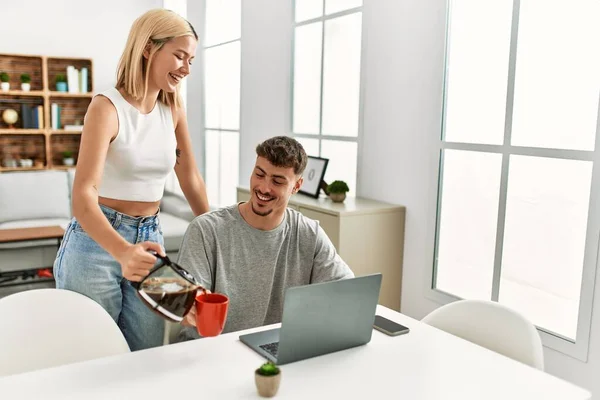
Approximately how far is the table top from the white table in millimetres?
2932

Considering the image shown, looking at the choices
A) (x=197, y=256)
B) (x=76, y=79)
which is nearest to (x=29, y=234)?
(x=76, y=79)

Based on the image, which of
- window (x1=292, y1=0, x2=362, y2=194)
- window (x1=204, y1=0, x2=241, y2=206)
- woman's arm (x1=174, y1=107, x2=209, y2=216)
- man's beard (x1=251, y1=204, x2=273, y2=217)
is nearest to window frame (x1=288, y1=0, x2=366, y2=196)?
window (x1=292, y1=0, x2=362, y2=194)

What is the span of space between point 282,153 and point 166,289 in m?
0.65

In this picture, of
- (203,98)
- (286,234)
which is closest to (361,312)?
(286,234)

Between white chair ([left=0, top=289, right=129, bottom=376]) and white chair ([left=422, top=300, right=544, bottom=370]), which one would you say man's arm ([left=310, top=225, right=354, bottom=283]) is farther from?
white chair ([left=0, top=289, right=129, bottom=376])

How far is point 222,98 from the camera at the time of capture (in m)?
5.20

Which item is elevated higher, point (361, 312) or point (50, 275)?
point (361, 312)

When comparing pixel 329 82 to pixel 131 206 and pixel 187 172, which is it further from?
pixel 131 206

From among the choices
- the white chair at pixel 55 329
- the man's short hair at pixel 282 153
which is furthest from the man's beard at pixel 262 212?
the white chair at pixel 55 329

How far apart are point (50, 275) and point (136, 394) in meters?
3.27

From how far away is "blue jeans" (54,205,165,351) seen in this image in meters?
1.67

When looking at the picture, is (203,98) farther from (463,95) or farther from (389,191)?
(463,95)

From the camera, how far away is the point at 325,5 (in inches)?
147

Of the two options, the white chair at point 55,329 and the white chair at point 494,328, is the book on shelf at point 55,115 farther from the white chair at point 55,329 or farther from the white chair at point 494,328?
the white chair at point 494,328
